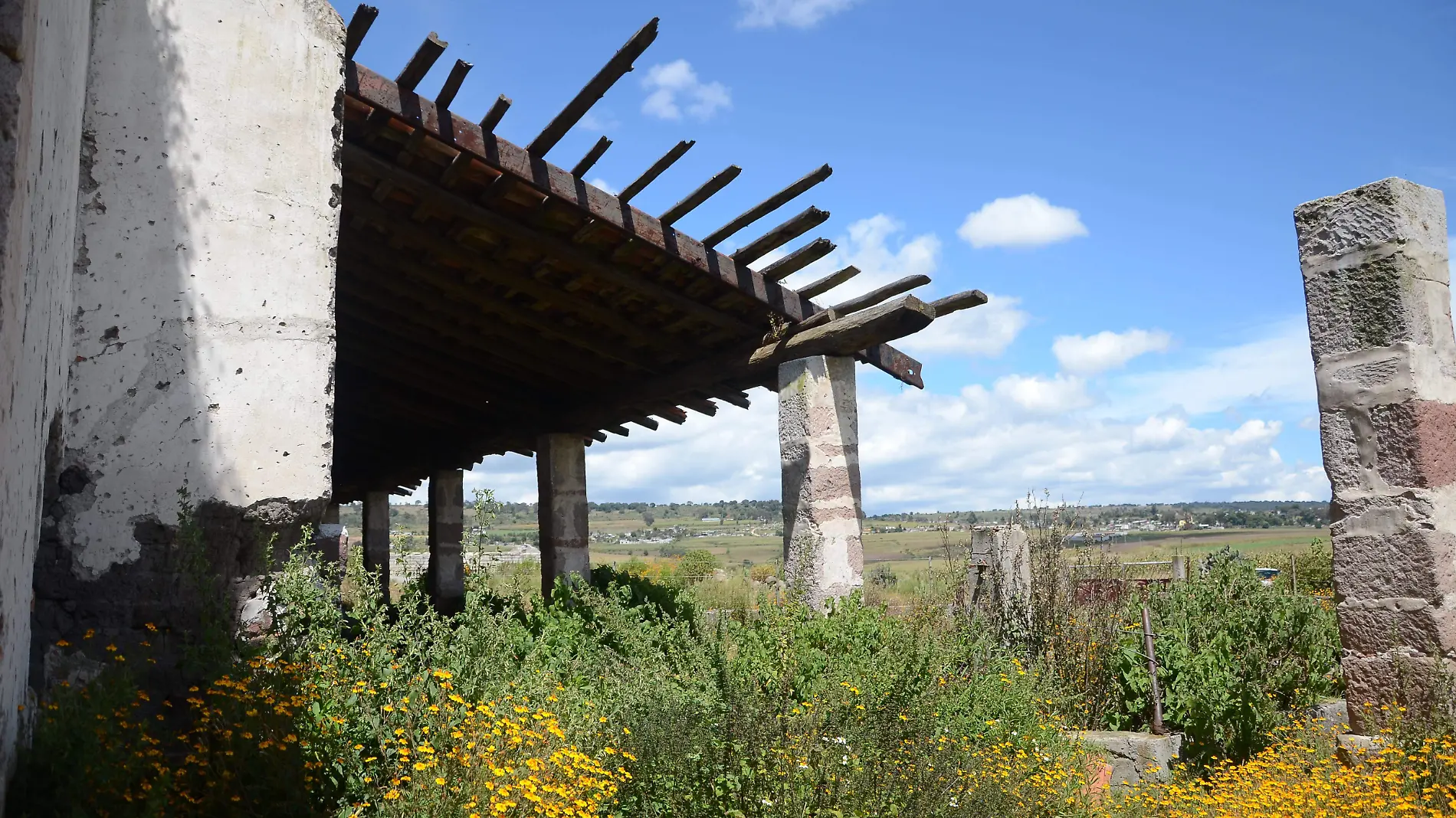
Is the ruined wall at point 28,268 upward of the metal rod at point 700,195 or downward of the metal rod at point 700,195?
downward

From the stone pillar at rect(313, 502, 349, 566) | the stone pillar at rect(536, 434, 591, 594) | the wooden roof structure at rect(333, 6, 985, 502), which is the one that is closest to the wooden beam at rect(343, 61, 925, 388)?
the wooden roof structure at rect(333, 6, 985, 502)

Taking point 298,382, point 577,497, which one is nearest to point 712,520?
point 577,497

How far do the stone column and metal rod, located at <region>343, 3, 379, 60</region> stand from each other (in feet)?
11.7

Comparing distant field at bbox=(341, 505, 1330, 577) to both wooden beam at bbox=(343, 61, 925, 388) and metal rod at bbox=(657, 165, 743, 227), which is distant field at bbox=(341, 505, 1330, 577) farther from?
metal rod at bbox=(657, 165, 743, 227)

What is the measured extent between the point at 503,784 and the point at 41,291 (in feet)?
6.88

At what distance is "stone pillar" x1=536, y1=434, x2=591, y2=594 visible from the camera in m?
10.1

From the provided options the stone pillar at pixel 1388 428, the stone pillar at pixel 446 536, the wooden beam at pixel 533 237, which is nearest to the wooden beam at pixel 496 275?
the wooden beam at pixel 533 237

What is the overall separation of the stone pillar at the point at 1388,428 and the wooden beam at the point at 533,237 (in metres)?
3.92

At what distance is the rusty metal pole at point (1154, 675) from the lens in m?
6.62

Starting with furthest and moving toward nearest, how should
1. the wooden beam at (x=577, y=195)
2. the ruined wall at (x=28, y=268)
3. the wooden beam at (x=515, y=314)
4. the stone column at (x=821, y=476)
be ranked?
the wooden beam at (x=515, y=314), the stone column at (x=821, y=476), the wooden beam at (x=577, y=195), the ruined wall at (x=28, y=268)

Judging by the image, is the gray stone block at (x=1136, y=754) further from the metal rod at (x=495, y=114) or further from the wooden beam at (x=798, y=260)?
the metal rod at (x=495, y=114)

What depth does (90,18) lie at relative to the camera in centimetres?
407

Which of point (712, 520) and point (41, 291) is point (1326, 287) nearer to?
point (41, 291)

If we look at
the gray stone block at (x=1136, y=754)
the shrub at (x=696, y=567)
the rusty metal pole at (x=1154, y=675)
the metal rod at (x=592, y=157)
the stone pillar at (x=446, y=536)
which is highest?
the metal rod at (x=592, y=157)
